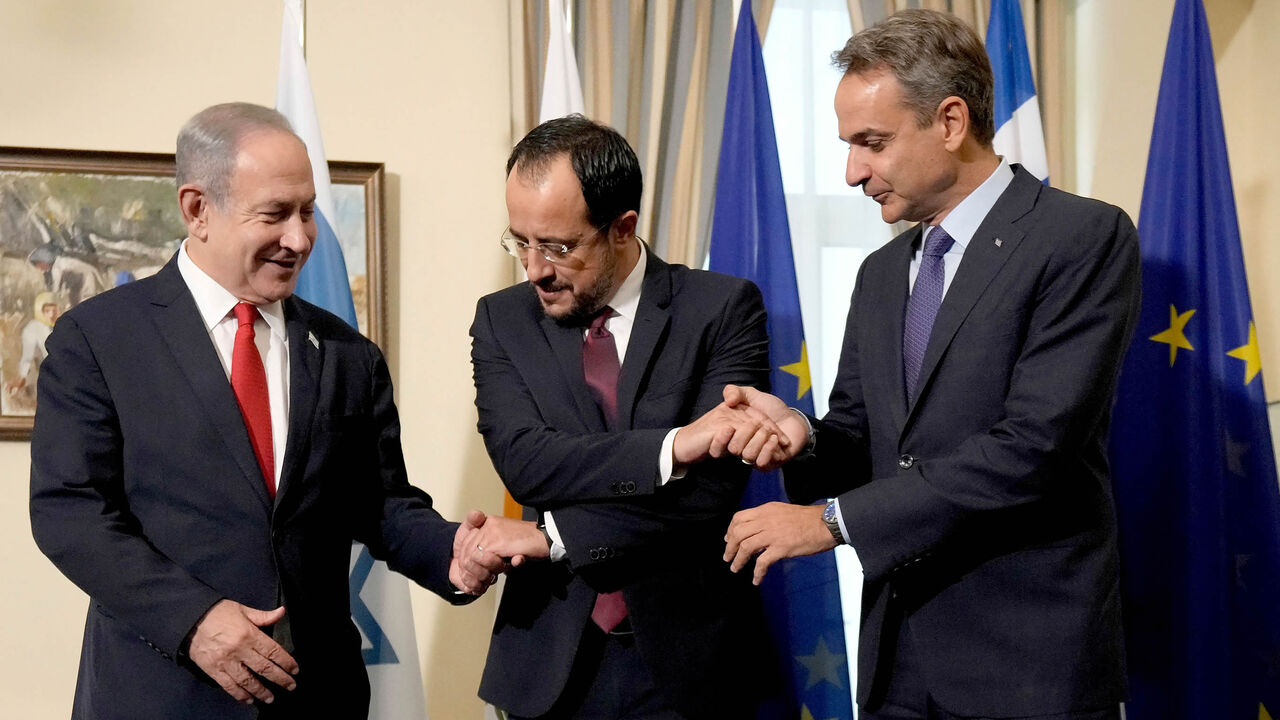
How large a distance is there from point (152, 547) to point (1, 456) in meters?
2.16

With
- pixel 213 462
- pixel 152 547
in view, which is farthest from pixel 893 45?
pixel 152 547

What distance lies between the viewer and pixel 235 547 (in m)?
2.18

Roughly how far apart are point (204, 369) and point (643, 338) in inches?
33.9

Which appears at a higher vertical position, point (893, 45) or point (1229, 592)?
point (893, 45)

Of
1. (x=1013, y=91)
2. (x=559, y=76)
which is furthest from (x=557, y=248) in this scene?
(x=1013, y=91)

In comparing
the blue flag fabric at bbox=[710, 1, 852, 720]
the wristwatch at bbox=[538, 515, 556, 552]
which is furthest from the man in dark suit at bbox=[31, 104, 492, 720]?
the blue flag fabric at bbox=[710, 1, 852, 720]

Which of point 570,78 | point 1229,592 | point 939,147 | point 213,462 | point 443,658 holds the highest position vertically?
point 570,78

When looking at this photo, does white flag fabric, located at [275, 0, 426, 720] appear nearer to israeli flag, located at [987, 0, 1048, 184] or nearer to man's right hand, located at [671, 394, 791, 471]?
man's right hand, located at [671, 394, 791, 471]

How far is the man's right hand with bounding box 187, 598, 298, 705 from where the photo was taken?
2.04 m

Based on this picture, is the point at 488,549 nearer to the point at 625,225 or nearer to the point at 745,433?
the point at 745,433

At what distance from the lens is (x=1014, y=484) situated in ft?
6.91

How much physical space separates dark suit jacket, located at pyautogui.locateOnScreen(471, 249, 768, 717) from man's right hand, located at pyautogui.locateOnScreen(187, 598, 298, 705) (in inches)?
18.9

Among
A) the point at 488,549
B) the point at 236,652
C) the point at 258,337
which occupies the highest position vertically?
the point at 258,337

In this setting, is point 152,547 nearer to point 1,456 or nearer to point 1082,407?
point 1082,407
